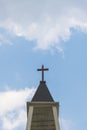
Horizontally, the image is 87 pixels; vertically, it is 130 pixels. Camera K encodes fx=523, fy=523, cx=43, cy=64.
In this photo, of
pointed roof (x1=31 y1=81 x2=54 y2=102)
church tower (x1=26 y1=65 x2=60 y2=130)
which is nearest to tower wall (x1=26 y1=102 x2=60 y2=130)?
church tower (x1=26 y1=65 x2=60 y2=130)

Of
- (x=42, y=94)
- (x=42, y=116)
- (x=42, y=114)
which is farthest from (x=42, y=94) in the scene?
(x=42, y=116)

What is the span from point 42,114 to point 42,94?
3.30 meters

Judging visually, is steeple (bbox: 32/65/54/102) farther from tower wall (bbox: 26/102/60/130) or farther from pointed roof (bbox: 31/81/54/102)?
tower wall (bbox: 26/102/60/130)

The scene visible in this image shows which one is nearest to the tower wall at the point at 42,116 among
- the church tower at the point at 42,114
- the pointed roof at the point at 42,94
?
the church tower at the point at 42,114

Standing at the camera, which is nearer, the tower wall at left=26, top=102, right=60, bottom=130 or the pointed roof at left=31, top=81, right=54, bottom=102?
the tower wall at left=26, top=102, right=60, bottom=130

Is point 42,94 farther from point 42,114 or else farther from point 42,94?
point 42,114

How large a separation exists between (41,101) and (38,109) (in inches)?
43.5

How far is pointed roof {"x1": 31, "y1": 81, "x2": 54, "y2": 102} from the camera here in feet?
143

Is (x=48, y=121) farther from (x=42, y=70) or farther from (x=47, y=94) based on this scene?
(x=42, y=70)

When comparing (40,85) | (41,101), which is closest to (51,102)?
(41,101)

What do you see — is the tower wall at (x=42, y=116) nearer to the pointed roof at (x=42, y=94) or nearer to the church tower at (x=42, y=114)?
the church tower at (x=42, y=114)

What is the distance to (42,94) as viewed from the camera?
1764 inches

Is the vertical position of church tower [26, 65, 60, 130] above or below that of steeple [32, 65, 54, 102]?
below

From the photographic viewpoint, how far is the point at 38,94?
147 feet
